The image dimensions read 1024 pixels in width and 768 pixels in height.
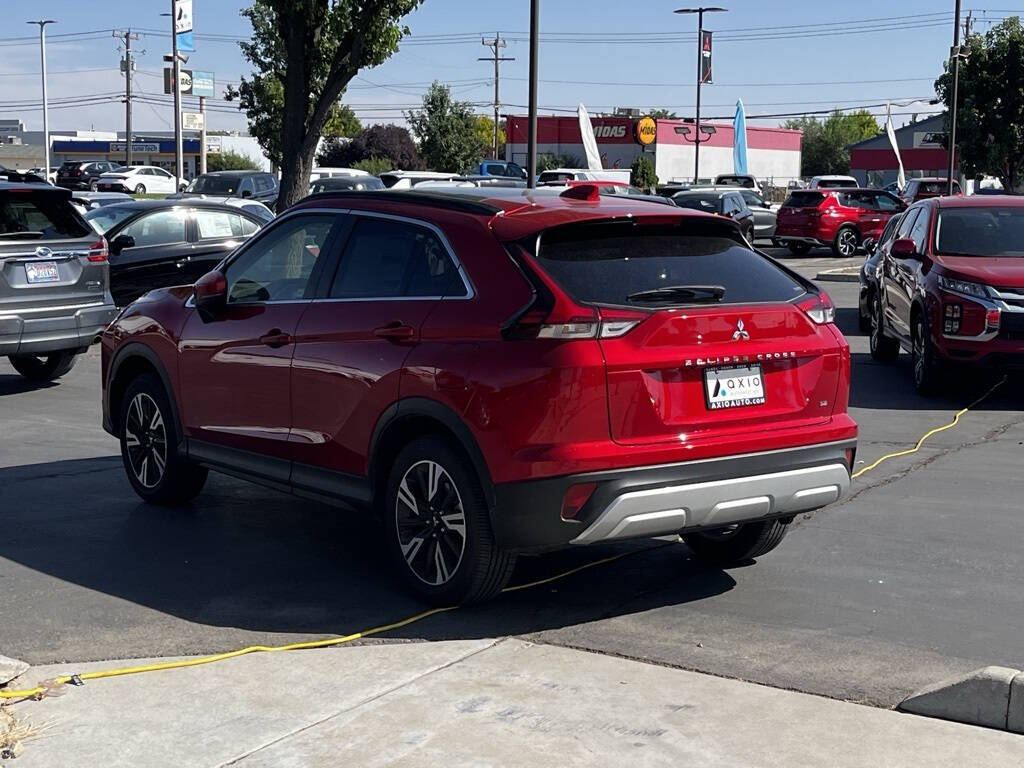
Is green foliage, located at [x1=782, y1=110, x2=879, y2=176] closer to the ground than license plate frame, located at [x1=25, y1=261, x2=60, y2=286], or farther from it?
farther from it

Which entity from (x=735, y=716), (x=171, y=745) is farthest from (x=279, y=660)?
(x=735, y=716)

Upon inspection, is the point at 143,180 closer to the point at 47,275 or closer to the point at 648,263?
the point at 47,275

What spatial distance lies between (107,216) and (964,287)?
40.6 ft

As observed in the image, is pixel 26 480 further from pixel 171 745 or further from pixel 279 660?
pixel 171 745

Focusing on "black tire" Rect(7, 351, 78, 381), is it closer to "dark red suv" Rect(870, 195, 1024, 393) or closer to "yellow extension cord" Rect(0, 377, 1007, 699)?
"dark red suv" Rect(870, 195, 1024, 393)

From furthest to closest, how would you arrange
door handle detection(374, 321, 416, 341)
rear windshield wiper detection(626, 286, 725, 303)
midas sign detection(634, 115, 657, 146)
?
midas sign detection(634, 115, 657, 146) < door handle detection(374, 321, 416, 341) < rear windshield wiper detection(626, 286, 725, 303)

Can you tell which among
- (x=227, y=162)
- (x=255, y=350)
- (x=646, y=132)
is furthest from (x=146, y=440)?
(x=227, y=162)

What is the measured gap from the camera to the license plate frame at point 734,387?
5777 millimetres

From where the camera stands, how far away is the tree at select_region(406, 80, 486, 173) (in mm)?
72312

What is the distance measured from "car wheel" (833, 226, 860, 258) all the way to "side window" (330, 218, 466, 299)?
2889cm

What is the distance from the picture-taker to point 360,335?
20.9 ft

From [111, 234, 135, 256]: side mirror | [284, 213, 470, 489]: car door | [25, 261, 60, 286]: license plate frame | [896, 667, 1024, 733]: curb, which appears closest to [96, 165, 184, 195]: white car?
[111, 234, 135, 256]: side mirror

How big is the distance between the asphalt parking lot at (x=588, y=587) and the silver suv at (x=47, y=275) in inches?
136

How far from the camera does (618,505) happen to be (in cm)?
550
